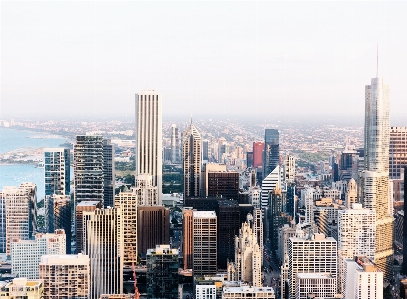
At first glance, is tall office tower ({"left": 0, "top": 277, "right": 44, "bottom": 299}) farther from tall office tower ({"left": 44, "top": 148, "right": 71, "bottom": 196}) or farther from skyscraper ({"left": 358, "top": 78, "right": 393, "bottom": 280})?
tall office tower ({"left": 44, "top": 148, "right": 71, "bottom": 196})

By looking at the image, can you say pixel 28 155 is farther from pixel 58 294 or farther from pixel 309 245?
pixel 309 245

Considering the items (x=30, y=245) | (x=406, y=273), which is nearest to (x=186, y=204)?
(x=30, y=245)

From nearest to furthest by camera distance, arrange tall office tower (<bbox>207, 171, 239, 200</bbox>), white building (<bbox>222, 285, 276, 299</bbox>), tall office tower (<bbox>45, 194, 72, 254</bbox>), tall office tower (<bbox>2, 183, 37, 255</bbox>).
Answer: white building (<bbox>222, 285, 276, 299</bbox>) < tall office tower (<bbox>45, 194, 72, 254</bbox>) < tall office tower (<bbox>2, 183, 37, 255</bbox>) < tall office tower (<bbox>207, 171, 239, 200</bbox>)

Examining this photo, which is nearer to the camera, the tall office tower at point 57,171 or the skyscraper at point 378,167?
the skyscraper at point 378,167

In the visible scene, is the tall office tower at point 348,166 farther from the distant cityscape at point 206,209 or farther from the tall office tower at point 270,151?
the tall office tower at point 270,151

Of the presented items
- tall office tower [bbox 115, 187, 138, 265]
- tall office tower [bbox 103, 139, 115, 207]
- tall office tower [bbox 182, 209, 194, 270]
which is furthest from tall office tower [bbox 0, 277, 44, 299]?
tall office tower [bbox 103, 139, 115, 207]

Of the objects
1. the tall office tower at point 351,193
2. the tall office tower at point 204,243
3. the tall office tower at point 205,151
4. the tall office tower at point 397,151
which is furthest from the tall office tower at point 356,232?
the tall office tower at point 205,151

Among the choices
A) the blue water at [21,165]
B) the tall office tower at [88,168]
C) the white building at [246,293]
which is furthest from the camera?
the tall office tower at [88,168]
